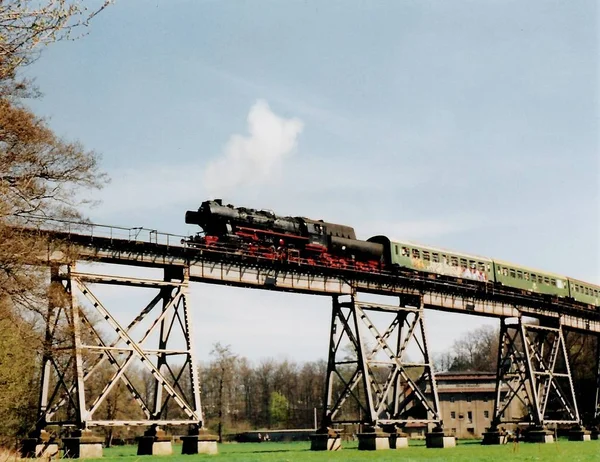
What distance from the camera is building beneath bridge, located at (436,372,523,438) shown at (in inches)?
3093

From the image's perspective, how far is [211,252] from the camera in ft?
99.1

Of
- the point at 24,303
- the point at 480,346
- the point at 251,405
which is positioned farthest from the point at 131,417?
the point at 480,346

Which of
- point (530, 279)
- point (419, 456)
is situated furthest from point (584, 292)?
point (419, 456)

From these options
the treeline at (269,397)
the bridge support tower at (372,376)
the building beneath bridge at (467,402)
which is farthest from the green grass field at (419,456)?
the treeline at (269,397)

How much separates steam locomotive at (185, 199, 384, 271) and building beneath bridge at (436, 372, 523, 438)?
149ft

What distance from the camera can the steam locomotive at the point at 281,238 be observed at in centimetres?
3192

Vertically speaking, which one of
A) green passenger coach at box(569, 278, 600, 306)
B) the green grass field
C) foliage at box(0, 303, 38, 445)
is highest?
green passenger coach at box(569, 278, 600, 306)

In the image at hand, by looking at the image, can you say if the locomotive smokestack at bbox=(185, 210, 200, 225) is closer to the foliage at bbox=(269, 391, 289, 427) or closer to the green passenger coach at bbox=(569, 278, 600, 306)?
the green passenger coach at bbox=(569, 278, 600, 306)

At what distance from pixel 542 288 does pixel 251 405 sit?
72.9 m

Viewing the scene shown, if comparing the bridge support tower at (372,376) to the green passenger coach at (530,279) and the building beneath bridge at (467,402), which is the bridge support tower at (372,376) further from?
the building beneath bridge at (467,402)

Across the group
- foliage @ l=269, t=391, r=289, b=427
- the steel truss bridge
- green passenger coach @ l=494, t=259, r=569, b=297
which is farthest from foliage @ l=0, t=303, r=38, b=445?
foliage @ l=269, t=391, r=289, b=427

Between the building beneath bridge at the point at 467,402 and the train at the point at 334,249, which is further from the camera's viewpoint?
the building beneath bridge at the point at 467,402

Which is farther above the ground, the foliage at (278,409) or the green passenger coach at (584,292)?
the green passenger coach at (584,292)

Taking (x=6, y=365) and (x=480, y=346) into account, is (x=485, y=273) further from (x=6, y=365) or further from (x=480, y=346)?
(x=480, y=346)
